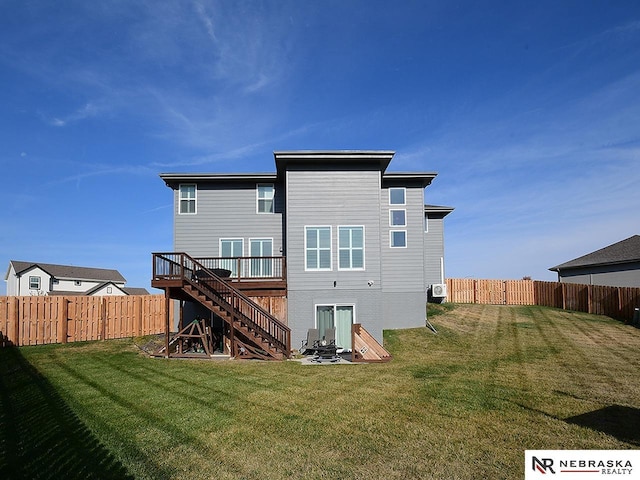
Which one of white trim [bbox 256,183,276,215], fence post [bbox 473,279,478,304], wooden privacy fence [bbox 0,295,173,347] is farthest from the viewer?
fence post [bbox 473,279,478,304]

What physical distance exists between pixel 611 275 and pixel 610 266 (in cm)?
61

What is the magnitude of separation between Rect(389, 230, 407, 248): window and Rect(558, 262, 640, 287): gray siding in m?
16.7

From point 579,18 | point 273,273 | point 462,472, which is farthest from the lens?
point 273,273

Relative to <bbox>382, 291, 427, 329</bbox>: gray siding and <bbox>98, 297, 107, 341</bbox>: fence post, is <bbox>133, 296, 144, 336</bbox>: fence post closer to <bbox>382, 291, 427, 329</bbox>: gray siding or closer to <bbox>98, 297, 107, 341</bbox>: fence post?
<bbox>98, 297, 107, 341</bbox>: fence post

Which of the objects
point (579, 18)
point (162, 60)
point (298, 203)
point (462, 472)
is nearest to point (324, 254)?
point (298, 203)

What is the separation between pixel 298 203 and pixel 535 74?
10.7 meters

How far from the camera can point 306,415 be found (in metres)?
7.32

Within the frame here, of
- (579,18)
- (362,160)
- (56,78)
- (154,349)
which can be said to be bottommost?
(154,349)

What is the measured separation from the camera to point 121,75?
1566 centimetres

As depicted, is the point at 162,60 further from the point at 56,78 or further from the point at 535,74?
the point at 535,74

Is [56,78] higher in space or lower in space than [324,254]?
higher

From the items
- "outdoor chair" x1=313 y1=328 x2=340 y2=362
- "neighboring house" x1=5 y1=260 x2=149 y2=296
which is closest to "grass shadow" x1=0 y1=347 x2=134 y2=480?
"outdoor chair" x1=313 y1=328 x2=340 y2=362

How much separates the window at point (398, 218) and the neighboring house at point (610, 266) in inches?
650

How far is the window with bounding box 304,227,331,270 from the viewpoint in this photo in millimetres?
15617
